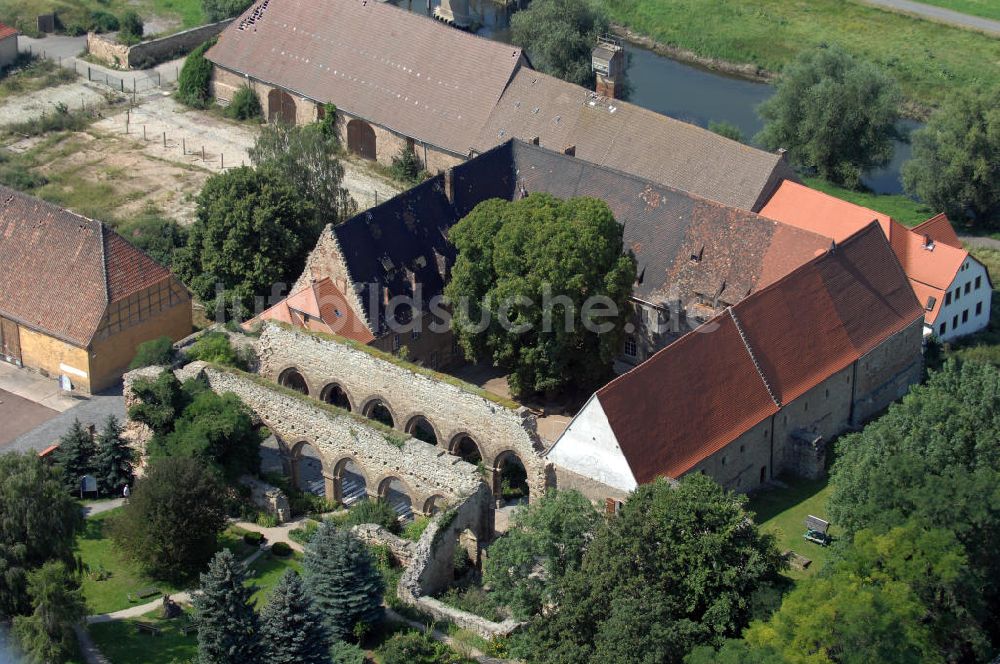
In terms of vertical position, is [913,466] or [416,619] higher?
[913,466]

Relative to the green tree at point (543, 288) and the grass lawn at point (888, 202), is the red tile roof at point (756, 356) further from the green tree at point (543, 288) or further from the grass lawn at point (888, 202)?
the grass lawn at point (888, 202)

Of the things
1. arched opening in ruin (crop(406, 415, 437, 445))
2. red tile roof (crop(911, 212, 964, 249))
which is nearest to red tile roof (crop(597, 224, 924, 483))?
arched opening in ruin (crop(406, 415, 437, 445))

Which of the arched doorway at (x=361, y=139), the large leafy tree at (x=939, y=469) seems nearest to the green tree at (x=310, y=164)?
the arched doorway at (x=361, y=139)

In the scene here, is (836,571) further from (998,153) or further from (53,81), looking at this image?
(53,81)

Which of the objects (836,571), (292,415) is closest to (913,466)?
(836,571)

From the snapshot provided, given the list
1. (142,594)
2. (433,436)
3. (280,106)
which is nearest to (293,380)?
(433,436)

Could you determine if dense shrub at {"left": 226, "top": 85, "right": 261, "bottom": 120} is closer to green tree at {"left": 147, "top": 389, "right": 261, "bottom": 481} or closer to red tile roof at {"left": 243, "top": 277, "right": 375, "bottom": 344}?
red tile roof at {"left": 243, "top": 277, "right": 375, "bottom": 344}
